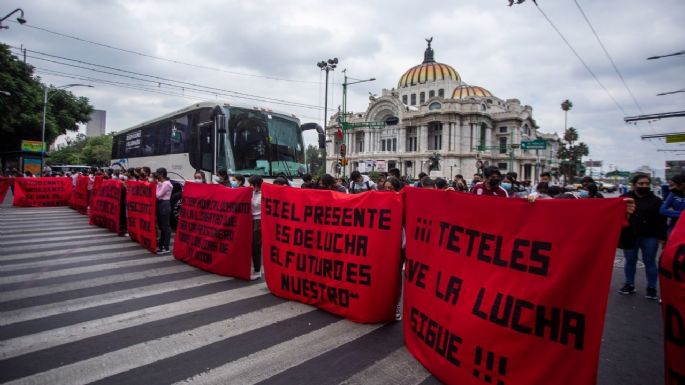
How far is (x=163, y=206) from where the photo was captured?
7852 mm

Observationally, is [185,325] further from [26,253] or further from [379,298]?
[26,253]

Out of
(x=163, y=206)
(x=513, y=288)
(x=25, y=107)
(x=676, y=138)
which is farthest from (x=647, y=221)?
(x=25, y=107)

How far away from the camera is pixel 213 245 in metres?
6.37

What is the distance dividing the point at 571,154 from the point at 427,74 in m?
34.1

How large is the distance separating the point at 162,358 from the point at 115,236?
7818mm

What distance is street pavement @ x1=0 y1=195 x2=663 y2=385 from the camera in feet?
10.3

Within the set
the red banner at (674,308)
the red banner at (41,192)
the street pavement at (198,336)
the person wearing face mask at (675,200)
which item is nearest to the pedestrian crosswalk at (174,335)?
the street pavement at (198,336)

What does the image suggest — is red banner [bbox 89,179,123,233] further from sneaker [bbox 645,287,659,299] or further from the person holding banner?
sneaker [bbox 645,287,659,299]

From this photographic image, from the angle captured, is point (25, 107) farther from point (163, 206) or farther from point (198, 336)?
point (198, 336)

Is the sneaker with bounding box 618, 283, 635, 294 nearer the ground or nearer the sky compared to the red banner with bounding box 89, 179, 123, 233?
nearer the ground

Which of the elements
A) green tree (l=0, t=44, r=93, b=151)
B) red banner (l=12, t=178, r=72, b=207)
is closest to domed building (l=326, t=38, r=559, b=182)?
green tree (l=0, t=44, r=93, b=151)

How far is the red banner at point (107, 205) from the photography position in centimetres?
1007

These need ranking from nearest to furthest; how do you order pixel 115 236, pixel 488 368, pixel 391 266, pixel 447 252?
1. pixel 488 368
2. pixel 447 252
3. pixel 391 266
4. pixel 115 236

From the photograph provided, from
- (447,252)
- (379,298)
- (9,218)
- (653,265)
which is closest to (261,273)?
(379,298)
